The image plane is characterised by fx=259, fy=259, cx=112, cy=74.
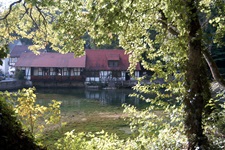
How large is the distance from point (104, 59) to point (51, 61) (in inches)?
308

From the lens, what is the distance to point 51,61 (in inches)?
1500

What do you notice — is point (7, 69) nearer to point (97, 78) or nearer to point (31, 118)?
point (97, 78)

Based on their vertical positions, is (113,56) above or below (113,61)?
above

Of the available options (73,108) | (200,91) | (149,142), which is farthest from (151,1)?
(73,108)

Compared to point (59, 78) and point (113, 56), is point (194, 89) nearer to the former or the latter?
point (59, 78)

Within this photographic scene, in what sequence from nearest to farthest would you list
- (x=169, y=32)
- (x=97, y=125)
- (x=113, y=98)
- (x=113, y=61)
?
(x=169, y=32), (x=97, y=125), (x=113, y=98), (x=113, y=61)

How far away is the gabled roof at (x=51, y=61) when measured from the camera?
37.3 metres

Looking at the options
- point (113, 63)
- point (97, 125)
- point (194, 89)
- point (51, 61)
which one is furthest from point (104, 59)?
point (194, 89)

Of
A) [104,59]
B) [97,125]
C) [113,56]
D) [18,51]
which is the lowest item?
[97,125]

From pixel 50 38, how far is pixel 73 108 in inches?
579

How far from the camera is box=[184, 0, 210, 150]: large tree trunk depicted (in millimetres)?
4074

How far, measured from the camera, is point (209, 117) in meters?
4.34

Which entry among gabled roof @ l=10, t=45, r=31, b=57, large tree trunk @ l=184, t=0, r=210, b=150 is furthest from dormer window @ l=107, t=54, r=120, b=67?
large tree trunk @ l=184, t=0, r=210, b=150

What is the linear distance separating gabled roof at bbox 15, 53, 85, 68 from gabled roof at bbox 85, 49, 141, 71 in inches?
56.2
